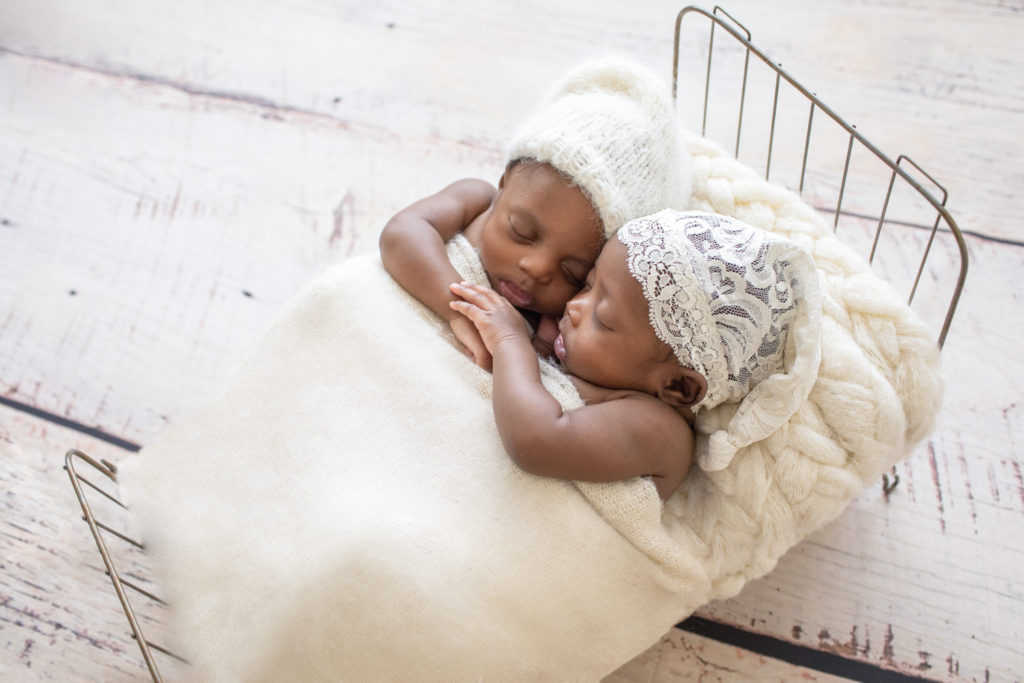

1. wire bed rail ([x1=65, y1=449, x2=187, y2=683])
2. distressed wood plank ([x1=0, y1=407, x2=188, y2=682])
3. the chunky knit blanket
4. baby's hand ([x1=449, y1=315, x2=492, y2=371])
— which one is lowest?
distressed wood plank ([x1=0, y1=407, x2=188, y2=682])

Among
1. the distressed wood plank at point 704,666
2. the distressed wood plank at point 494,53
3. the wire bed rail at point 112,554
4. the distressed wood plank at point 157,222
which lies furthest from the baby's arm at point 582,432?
the distressed wood plank at point 494,53

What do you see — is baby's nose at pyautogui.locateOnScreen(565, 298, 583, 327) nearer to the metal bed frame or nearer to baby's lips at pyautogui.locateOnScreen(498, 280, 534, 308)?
baby's lips at pyautogui.locateOnScreen(498, 280, 534, 308)

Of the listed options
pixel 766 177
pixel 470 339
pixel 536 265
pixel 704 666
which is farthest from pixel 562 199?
pixel 704 666

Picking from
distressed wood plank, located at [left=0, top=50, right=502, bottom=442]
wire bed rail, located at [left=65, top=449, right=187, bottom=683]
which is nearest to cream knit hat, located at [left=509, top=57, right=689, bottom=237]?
A: distressed wood plank, located at [left=0, top=50, right=502, bottom=442]

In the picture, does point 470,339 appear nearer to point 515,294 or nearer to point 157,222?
point 515,294

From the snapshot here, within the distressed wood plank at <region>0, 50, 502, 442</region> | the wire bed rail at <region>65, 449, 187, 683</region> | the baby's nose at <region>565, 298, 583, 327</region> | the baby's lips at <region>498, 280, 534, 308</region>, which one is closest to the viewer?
the wire bed rail at <region>65, 449, 187, 683</region>

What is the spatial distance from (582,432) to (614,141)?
0.34 metres

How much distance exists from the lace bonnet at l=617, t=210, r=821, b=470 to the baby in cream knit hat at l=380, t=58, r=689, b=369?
0.34ft

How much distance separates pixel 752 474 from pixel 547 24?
44.7 inches

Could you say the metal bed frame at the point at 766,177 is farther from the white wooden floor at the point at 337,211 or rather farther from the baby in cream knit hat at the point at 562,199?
the baby in cream knit hat at the point at 562,199

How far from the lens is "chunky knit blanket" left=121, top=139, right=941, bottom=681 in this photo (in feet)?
3.07

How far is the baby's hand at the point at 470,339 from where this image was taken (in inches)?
41.2

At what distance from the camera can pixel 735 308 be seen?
920mm

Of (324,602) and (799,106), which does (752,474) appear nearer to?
(324,602)
